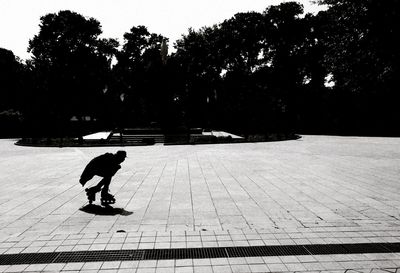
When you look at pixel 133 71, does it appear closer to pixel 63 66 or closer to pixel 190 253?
pixel 63 66

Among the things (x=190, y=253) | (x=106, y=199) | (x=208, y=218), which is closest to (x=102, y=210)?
(x=106, y=199)

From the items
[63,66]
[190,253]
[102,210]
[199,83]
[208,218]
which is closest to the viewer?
[190,253]

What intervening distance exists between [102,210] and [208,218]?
7.92 feet

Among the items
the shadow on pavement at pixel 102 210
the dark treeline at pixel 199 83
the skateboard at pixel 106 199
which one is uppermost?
the dark treeline at pixel 199 83

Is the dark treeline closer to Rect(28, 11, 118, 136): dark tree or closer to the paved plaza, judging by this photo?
Rect(28, 11, 118, 136): dark tree

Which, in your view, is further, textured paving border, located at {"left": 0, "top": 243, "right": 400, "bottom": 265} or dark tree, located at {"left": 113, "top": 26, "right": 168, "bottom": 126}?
dark tree, located at {"left": 113, "top": 26, "right": 168, "bottom": 126}

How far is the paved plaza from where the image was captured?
4414 mm

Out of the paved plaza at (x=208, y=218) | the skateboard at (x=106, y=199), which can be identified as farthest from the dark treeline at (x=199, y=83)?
the skateboard at (x=106, y=199)

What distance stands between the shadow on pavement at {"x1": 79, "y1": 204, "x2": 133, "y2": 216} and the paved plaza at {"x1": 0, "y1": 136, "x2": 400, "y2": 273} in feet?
0.07

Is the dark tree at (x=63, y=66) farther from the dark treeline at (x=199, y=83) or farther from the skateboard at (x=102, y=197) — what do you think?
the skateboard at (x=102, y=197)

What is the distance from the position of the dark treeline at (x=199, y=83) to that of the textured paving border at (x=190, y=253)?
29054 millimetres

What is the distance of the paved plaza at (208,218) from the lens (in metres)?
4.41

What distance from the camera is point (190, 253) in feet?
15.5

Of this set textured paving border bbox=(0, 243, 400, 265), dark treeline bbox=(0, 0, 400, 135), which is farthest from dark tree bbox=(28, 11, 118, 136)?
textured paving border bbox=(0, 243, 400, 265)
